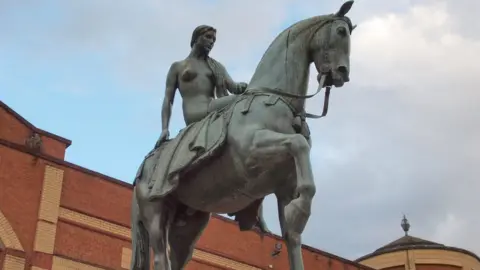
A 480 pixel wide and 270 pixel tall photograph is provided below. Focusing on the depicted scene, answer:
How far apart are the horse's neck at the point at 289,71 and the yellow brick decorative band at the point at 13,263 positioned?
15610 mm

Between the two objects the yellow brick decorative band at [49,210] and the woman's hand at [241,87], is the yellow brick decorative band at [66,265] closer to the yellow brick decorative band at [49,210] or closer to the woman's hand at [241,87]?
the yellow brick decorative band at [49,210]

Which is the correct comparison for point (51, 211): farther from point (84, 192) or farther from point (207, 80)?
point (207, 80)

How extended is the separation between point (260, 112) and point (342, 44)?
0.85 meters

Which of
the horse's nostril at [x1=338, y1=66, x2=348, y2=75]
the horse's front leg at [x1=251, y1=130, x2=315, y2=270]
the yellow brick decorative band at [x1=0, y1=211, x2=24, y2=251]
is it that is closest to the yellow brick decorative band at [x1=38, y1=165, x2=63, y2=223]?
the yellow brick decorative band at [x1=0, y1=211, x2=24, y2=251]

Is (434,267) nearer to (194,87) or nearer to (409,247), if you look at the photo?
(409,247)

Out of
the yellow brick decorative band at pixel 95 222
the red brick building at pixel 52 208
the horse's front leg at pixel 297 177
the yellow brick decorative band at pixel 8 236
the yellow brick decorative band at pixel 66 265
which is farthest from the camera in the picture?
the yellow brick decorative band at pixel 95 222

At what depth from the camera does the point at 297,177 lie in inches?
200

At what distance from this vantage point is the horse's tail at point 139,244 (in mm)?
A: 6379

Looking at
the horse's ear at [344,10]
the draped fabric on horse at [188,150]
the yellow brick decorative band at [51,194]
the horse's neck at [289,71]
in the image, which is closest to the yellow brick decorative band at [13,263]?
the yellow brick decorative band at [51,194]

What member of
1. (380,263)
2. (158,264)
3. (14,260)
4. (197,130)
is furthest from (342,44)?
(380,263)

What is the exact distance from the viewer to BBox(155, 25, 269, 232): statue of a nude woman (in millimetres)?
6453

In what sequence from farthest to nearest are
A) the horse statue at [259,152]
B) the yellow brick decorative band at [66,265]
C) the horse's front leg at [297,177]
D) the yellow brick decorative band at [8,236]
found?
the yellow brick decorative band at [66,265] < the yellow brick decorative band at [8,236] < the horse statue at [259,152] < the horse's front leg at [297,177]

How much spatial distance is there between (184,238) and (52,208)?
50.4 ft

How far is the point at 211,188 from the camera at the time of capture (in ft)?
19.0
